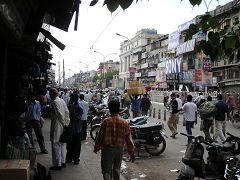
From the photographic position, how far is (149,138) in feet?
36.0

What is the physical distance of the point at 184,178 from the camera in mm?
6273

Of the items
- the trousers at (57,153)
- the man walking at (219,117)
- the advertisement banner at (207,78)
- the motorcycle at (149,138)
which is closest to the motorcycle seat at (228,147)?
the trousers at (57,153)

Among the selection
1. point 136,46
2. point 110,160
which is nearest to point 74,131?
point 110,160

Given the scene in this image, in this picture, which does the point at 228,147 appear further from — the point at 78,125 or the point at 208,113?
the point at 208,113

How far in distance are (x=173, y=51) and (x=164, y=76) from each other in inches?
187

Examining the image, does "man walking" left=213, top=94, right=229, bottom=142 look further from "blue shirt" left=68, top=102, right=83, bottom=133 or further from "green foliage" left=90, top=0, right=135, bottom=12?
"green foliage" left=90, top=0, right=135, bottom=12

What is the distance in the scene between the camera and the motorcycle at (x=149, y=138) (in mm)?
10969

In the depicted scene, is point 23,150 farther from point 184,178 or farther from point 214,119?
point 214,119

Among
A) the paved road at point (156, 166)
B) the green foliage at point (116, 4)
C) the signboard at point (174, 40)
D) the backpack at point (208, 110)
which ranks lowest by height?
the paved road at point (156, 166)

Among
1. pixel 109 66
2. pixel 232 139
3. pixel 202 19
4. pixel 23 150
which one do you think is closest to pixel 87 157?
pixel 23 150

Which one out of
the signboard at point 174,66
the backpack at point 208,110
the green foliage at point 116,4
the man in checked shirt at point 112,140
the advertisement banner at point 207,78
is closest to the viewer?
the green foliage at point 116,4

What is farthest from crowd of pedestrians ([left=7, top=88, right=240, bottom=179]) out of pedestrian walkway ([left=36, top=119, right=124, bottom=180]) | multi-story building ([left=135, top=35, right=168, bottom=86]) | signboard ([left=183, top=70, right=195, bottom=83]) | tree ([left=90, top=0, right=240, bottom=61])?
multi-story building ([left=135, top=35, right=168, bottom=86])

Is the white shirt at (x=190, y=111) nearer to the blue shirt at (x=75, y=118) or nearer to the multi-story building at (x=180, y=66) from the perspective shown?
the multi-story building at (x=180, y=66)

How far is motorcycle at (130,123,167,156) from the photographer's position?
1097cm
